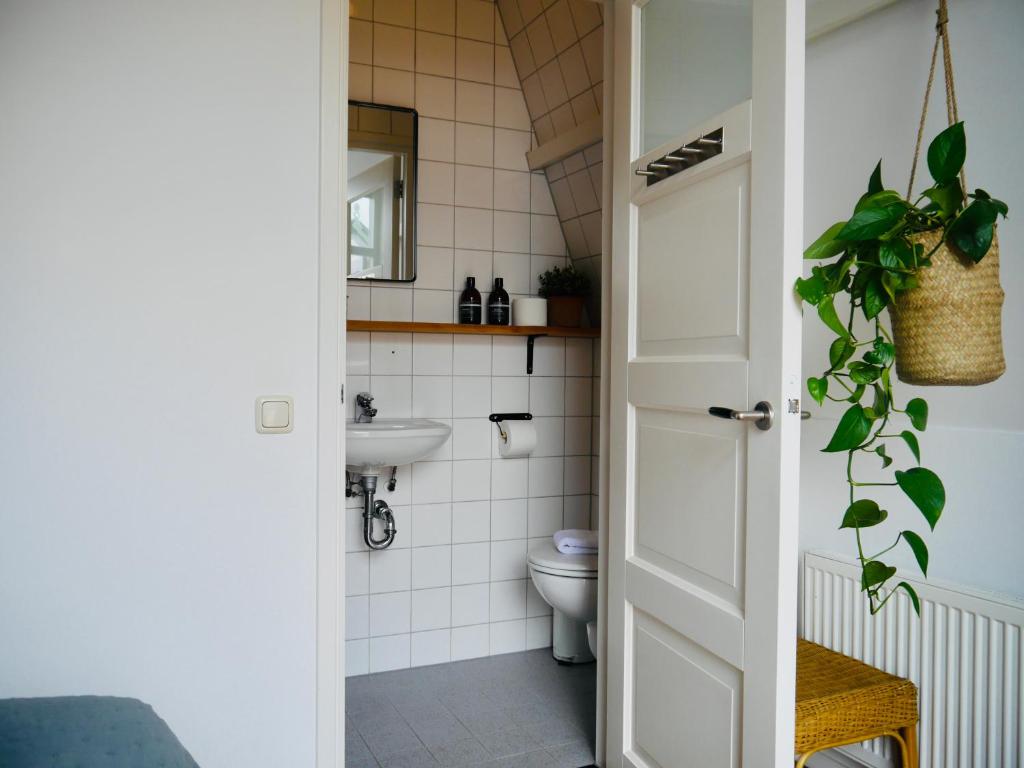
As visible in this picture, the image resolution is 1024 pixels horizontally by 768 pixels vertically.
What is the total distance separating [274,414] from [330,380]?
0.14 metres

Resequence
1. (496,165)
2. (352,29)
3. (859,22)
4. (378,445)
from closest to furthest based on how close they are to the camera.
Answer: (859,22)
(378,445)
(352,29)
(496,165)

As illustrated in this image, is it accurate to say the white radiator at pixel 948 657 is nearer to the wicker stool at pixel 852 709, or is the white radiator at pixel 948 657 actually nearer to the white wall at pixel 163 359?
the wicker stool at pixel 852 709

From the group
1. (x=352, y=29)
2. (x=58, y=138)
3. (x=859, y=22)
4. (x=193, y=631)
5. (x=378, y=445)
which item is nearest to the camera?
(x=58, y=138)

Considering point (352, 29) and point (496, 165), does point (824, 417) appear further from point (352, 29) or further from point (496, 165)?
point (352, 29)

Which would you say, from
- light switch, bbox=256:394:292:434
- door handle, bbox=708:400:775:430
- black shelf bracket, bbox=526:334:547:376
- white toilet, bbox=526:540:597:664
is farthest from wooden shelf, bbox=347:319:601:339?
door handle, bbox=708:400:775:430

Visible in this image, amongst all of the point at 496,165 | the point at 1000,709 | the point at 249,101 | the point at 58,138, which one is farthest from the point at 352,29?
the point at 1000,709

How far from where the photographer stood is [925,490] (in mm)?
1285

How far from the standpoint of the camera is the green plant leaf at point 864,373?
54.5 inches

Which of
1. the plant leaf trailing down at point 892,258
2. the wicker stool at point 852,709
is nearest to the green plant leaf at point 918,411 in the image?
the plant leaf trailing down at point 892,258

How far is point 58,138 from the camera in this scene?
56.8 inches

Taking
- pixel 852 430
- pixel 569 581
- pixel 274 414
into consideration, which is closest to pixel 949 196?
pixel 852 430

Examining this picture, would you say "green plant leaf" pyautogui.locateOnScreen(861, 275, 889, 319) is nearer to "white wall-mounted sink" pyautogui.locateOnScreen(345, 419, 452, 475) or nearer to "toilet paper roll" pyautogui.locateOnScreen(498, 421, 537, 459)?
"white wall-mounted sink" pyautogui.locateOnScreen(345, 419, 452, 475)

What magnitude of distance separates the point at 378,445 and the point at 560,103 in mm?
1460

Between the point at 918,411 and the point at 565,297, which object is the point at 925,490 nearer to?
the point at 918,411
